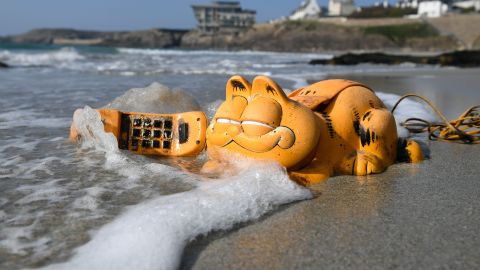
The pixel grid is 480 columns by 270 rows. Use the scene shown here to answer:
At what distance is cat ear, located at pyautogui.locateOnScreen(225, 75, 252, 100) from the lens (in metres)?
2.53

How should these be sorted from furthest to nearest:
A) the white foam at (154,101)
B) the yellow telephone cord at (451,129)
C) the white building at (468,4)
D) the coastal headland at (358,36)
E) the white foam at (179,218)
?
the white building at (468,4)
the coastal headland at (358,36)
the white foam at (154,101)
the yellow telephone cord at (451,129)
the white foam at (179,218)

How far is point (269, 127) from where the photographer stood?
2.39 metres

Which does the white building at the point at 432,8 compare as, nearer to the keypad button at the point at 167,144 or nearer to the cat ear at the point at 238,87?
the keypad button at the point at 167,144

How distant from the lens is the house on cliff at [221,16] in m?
93.6

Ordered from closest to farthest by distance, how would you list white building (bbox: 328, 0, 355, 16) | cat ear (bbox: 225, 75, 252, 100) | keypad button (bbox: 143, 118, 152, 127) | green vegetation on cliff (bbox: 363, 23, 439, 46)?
cat ear (bbox: 225, 75, 252, 100) < keypad button (bbox: 143, 118, 152, 127) < green vegetation on cliff (bbox: 363, 23, 439, 46) < white building (bbox: 328, 0, 355, 16)

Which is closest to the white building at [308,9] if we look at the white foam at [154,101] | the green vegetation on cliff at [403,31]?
the green vegetation on cliff at [403,31]

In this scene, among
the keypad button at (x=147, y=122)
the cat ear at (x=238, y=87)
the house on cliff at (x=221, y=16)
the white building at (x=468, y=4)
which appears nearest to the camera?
the cat ear at (x=238, y=87)

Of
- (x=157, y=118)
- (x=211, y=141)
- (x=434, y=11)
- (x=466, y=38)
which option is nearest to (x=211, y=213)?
(x=211, y=141)

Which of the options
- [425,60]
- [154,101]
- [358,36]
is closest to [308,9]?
[358,36]

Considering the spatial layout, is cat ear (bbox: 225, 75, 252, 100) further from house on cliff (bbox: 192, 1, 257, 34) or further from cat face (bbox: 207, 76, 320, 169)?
house on cliff (bbox: 192, 1, 257, 34)

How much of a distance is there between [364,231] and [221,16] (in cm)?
9842

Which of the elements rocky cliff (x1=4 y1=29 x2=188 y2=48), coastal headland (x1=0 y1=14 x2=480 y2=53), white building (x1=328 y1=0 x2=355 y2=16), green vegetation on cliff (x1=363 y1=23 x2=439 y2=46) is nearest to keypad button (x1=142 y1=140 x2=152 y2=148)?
coastal headland (x1=0 y1=14 x2=480 y2=53)

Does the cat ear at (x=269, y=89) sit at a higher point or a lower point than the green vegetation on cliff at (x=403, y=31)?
lower

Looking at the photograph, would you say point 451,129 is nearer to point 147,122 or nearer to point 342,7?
point 147,122
